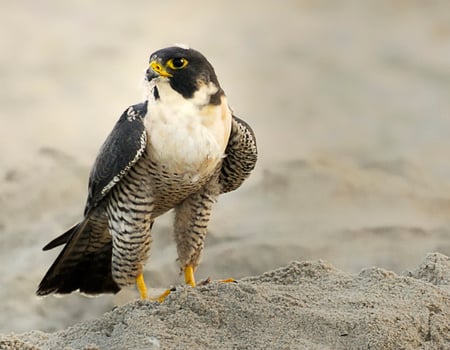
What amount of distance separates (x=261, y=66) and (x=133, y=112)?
593cm

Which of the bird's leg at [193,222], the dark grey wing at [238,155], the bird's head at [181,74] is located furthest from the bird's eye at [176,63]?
the bird's leg at [193,222]

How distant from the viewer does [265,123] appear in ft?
31.7

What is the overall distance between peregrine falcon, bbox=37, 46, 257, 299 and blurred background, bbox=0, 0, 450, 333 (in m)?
0.99

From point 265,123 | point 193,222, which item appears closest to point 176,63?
point 193,222

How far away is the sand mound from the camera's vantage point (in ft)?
13.4

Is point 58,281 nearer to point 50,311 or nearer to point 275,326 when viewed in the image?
point 50,311

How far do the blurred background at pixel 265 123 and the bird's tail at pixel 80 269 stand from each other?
0.70m

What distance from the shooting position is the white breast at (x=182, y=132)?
4758 mm

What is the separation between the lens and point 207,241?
23.7 ft

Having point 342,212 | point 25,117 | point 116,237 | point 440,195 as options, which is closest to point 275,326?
point 116,237

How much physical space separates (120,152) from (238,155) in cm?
67

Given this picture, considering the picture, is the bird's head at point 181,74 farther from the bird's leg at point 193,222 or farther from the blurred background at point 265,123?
the blurred background at point 265,123

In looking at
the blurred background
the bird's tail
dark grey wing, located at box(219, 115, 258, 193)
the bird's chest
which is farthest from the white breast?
the blurred background

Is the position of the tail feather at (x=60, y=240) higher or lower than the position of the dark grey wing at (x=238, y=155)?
lower
